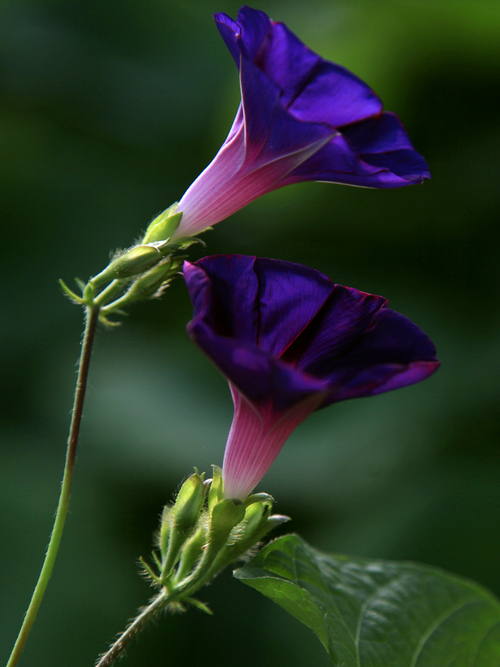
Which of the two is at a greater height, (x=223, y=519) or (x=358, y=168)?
(x=358, y=168)

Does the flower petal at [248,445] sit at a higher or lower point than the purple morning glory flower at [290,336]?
lower

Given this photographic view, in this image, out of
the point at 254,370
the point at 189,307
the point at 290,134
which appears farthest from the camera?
the point at 189,307

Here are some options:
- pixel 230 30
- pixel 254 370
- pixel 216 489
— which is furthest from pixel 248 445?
pixel 230 30

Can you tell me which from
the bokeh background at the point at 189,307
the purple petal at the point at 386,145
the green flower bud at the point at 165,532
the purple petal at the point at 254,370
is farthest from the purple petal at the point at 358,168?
the bokeh background at the point at 189,307

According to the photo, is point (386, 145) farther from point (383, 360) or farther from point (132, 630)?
point (132, 630)

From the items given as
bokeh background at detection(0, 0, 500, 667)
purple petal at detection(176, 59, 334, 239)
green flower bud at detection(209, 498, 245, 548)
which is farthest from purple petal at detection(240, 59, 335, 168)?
bokeh background at detection(0, 0, 500, 667)

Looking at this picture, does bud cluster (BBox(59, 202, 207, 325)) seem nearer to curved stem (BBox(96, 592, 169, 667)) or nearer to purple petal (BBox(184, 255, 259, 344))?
purple petal (BBox(184, 255, 259, 344))

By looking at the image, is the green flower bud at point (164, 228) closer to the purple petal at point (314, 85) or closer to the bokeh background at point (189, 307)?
the purple petal at point (314, 85)

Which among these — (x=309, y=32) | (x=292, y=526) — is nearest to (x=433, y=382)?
(x=292, y=526)
